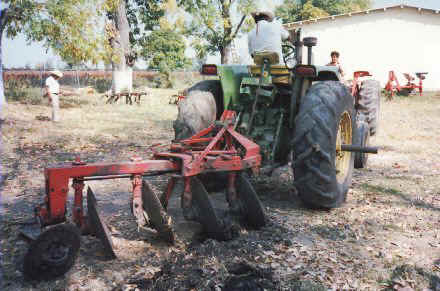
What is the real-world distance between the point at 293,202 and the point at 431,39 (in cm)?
2116

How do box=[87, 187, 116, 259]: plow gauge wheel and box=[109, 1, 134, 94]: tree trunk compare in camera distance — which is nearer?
box=[87, 187, 116, 259]: plow gauge wheel

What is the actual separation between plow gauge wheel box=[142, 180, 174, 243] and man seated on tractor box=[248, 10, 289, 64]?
7.00 feet

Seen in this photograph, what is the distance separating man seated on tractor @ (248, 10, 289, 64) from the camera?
182 inches

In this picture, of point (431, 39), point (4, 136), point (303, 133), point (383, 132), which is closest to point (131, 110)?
point (4, 136)

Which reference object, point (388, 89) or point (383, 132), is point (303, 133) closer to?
point (383, 132)

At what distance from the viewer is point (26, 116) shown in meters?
12.9

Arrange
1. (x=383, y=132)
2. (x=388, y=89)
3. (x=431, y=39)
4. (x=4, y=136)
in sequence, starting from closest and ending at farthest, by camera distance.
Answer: (x=4, y=136) < (x=383, y=132) < (x=388, y=89) < (x=431, y=39)

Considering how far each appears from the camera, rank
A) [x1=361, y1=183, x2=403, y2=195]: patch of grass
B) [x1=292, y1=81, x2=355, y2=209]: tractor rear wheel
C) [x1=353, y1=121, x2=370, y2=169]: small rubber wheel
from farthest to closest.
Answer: [x1=353, y1=121, x2=370, y2=169]: small rubber wheel
[x1=361, y1=183, x2=403, y2=195]: patch of grass
[x1=292, y1=81, x2=355, y2=209]: tractor rear wheel

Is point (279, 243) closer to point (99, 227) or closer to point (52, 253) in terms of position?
point (99, 227)

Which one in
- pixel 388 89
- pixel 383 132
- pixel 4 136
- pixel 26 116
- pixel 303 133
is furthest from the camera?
pixel 388 89

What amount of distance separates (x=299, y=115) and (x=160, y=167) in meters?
1.61

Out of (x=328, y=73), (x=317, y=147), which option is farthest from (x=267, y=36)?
(x=317, y=147)

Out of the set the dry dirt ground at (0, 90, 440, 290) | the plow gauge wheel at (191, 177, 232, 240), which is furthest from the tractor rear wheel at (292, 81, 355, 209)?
the plow gauge wheel at (191, 177, 232, 240)

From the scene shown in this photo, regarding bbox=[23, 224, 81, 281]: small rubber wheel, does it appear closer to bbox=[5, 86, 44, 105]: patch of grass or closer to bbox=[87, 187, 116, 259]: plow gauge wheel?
bbox=[87, 187, 116, 259]: plow gauge wheel
